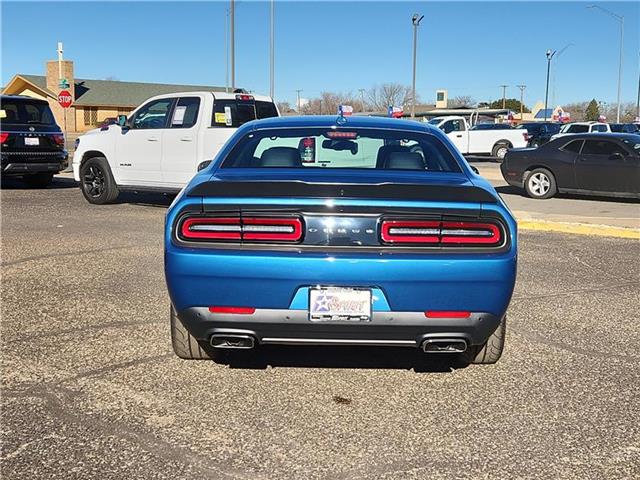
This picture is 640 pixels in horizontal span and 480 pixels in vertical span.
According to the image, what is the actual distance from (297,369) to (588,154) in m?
10.9

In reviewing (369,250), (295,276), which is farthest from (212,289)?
(369,250)

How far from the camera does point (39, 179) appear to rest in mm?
15750

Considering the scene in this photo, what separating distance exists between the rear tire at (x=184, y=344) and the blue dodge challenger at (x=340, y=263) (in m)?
0.45

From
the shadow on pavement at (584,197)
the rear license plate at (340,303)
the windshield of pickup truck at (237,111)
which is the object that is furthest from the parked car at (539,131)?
the rear license plate at (340,303)

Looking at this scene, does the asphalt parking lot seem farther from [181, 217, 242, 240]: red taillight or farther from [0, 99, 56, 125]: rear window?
[0, 99, 56, 125]: rear window

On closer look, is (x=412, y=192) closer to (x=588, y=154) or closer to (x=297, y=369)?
(x=297, y=369)

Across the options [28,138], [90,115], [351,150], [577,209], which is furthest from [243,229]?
[90,115]

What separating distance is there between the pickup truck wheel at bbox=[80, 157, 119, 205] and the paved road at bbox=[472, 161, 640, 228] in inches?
266

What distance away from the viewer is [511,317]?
222 inches

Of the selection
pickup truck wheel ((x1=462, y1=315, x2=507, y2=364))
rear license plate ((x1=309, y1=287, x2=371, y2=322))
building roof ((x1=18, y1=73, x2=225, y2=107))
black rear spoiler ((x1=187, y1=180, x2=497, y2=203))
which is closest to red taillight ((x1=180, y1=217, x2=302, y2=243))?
black rear spoiler ((x1=187, y1=180, x2=497, y2=203))

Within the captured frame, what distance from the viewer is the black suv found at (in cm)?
1398

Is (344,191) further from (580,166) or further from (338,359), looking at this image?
(580,166)

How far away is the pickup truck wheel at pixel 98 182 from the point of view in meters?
12.1

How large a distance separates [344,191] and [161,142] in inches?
325
